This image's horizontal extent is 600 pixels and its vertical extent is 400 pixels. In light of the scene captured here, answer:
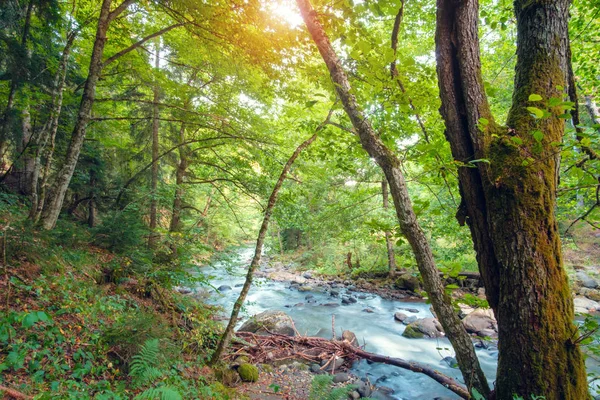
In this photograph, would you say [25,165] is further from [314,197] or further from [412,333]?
[412,333]

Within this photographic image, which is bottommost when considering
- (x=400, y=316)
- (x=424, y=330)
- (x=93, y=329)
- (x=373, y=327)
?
(x=373, y=327)

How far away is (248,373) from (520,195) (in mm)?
4769

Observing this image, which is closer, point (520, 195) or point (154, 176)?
point (520, 195)

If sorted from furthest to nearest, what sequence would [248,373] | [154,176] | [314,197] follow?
1. [154,176]
2. [314,197]
3. [248,373]

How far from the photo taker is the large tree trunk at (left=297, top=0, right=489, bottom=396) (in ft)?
Answer: 7.47

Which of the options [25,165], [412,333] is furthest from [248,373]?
[25,165]

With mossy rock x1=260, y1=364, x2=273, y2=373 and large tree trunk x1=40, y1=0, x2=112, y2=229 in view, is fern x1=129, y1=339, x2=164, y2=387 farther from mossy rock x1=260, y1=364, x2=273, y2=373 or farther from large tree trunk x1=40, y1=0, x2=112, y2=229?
large tree trunk x1=40, y1=0, x2=112, y2=229

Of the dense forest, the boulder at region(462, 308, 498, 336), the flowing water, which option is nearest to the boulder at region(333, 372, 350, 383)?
the dense forest

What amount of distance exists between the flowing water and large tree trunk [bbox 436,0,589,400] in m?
0.97

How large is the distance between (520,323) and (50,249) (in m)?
6.21

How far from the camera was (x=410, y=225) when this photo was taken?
2275 mm

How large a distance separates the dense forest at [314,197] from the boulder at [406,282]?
1230 mm

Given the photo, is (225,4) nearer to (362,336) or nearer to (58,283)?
(58,283)

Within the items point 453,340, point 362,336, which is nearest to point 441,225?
point 362,336
